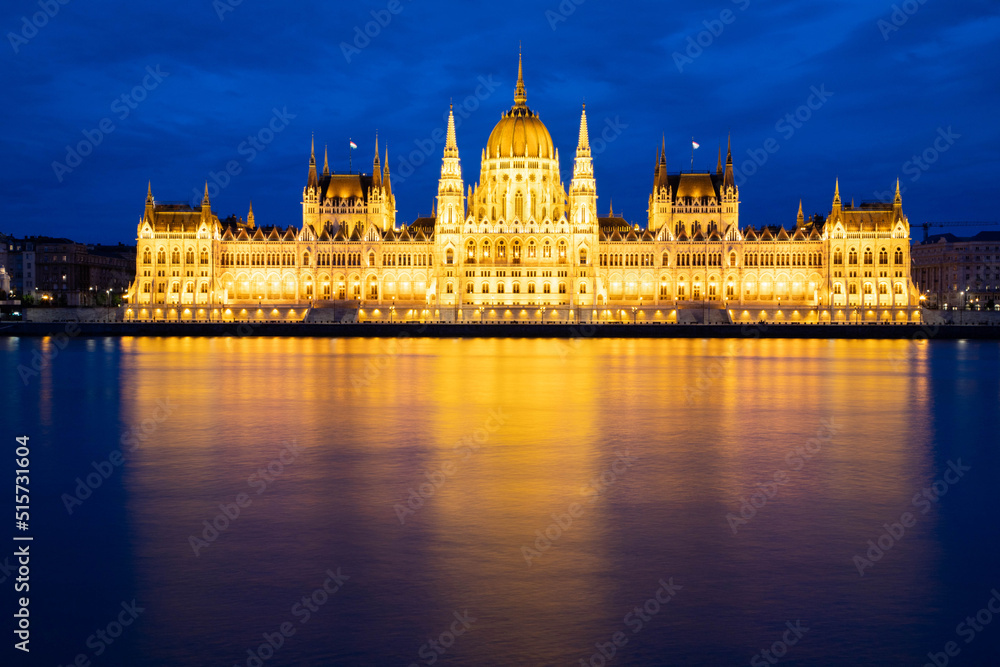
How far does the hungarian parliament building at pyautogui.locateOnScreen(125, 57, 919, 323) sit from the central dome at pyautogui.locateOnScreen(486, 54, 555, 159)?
0.64 ft

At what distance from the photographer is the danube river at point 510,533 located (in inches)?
399

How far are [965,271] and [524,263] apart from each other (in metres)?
84.3

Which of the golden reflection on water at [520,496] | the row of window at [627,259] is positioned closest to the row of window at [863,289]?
the row of window at [627,259]

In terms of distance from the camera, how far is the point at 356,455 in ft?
69.4

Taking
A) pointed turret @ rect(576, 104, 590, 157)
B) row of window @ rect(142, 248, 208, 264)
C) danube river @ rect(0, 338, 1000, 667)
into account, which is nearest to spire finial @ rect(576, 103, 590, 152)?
pointed turret @ rect(576, 104, 590, 157)

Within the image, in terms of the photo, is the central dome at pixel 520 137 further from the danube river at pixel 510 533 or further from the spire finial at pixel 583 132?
the danube river at pixel 510 533

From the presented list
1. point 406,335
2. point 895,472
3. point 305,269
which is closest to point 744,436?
point 895,472

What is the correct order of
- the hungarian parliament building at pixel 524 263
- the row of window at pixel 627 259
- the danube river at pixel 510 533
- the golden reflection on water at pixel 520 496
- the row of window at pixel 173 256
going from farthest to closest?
1. the row of window at pixel 173 256
2. the row of window at pixel 627 259
3. the hungarian parliament building at pixel 524 263
4. the golden reflection on water at pixel 520 496
5. the danube river at pixel 510 533

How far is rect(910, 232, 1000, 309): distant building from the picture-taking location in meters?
150

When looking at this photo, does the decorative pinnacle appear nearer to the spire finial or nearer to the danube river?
the spire finial

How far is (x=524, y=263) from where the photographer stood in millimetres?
109375

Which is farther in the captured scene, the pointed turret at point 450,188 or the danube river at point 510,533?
the pointed turret at point 450,188

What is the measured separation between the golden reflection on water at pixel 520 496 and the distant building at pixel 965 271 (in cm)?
12632

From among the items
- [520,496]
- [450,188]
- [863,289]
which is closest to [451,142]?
[450,188]
